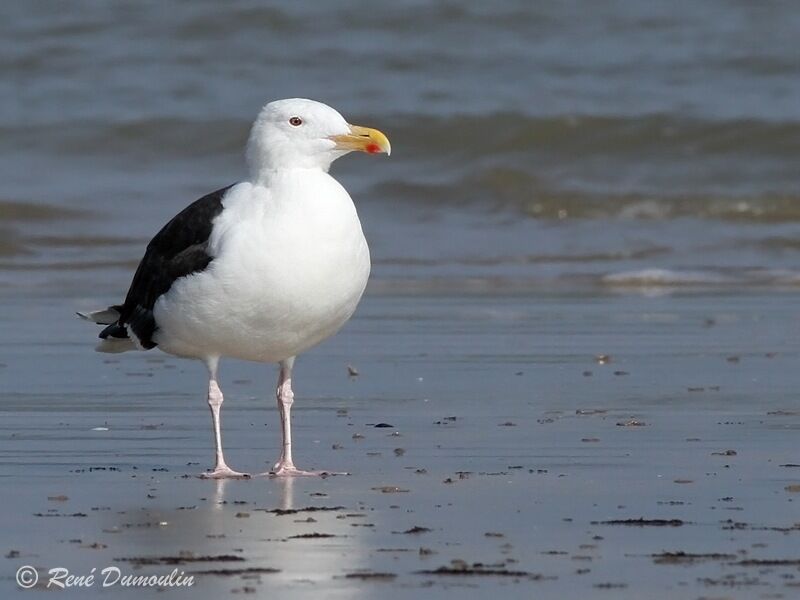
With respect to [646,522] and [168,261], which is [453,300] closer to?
[168,261]

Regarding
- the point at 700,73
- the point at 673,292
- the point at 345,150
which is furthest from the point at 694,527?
the point at 700,73

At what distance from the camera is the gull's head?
639 centimetres

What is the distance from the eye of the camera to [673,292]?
11.8 m

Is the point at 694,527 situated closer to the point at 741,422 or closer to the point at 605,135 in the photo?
the point at 741,422

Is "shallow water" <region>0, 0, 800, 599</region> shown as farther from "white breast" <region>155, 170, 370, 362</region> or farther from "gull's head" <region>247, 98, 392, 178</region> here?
"gull's head" <region>247, 98, 392, 178</region>

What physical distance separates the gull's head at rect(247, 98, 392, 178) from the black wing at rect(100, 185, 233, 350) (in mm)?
212

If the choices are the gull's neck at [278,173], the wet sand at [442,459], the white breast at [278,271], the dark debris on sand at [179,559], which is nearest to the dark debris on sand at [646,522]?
the wet sand at [442,459]

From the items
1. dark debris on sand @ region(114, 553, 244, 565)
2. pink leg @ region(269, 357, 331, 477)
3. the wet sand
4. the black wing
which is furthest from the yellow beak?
dark debris on sand @ region(114, 553, 244, 565)

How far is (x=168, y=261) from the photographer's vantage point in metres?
6.54

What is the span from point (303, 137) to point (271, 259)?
58 cm

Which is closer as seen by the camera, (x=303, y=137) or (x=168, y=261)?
(x=303, y=137)

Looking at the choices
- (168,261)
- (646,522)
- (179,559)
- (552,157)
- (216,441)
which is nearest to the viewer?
(179,559)

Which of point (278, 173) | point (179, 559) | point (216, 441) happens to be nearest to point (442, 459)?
point (216, 441)

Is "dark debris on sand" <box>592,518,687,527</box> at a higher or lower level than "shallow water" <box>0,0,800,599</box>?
higher
